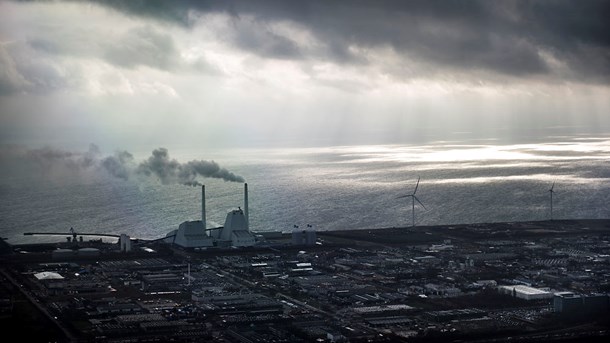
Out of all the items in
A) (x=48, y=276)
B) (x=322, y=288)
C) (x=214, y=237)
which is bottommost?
(x=322, y=288)

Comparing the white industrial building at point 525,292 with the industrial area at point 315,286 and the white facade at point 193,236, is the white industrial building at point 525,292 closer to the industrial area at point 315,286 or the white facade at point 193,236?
the industrial area at point 315,286

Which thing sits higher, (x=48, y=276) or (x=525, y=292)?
(x=48, y=276)

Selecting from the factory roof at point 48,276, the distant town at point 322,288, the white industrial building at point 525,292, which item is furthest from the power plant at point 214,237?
the white industrial building at point 525,292

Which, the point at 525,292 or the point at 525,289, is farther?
the point at 525,289

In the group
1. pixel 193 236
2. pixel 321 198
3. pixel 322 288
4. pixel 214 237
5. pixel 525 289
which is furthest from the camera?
pixel 321 198

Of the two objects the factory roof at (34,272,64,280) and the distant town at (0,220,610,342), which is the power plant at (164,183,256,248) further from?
the factory roof at (34,272,64,280)

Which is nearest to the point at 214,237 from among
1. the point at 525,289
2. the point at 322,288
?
the point at 322,288

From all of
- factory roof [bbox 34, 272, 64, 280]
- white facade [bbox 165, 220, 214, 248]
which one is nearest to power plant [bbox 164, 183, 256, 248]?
white facade [bbox 165, 220, 214, 248]

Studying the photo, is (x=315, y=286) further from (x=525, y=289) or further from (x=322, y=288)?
(x=525, y=289)

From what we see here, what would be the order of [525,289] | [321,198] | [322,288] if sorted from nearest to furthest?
1. [525,289]
2. [322,288]
3. [321,198]
